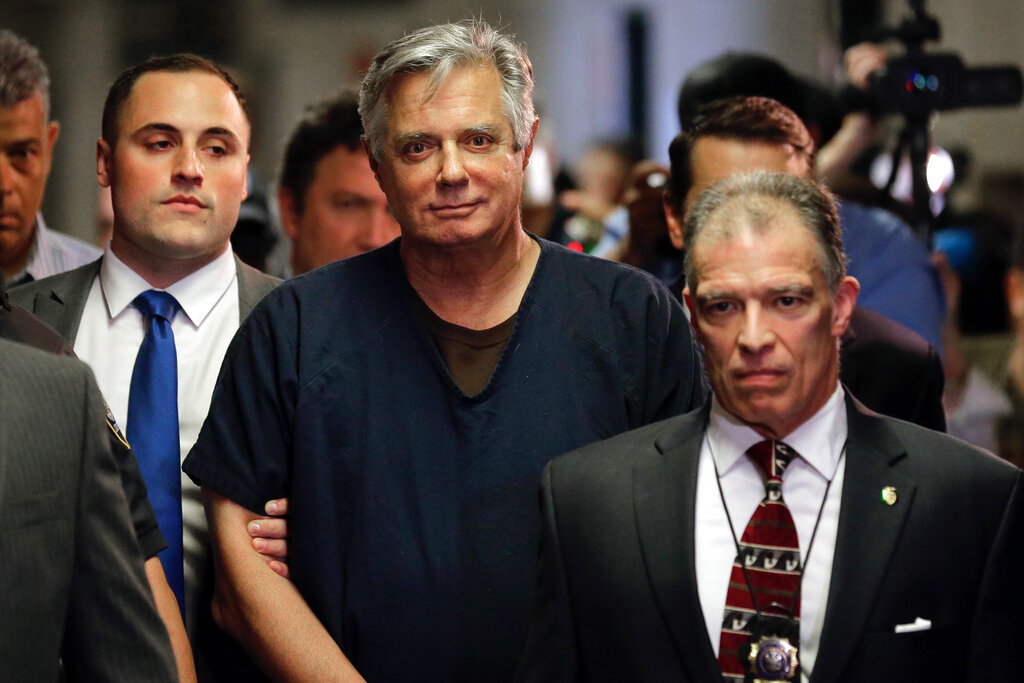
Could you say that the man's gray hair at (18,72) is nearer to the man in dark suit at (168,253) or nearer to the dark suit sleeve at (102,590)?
the man in dark suit at (168,253)

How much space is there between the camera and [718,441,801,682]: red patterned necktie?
1834 mm

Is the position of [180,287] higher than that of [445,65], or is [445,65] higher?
[445,65]

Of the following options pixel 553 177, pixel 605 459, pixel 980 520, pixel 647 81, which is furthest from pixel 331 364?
pixel 647 81

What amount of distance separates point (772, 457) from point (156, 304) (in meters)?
1.21

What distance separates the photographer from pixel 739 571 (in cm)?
187

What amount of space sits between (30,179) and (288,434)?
1.09 meters

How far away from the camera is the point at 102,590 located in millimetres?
1662

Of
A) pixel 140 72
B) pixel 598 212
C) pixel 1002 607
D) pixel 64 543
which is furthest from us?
pixel 598 212

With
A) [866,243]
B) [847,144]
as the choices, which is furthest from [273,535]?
[847,144]

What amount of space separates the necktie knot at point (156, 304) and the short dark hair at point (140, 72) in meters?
0.31

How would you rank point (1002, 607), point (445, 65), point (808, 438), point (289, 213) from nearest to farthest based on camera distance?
point (1002, 607) → point (808, 438) → point (445, 65) → point (289, 213)

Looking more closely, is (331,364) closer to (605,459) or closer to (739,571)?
(605,459)

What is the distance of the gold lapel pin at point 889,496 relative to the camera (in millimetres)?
1863

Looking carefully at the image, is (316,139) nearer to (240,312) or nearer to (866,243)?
(240,312)
